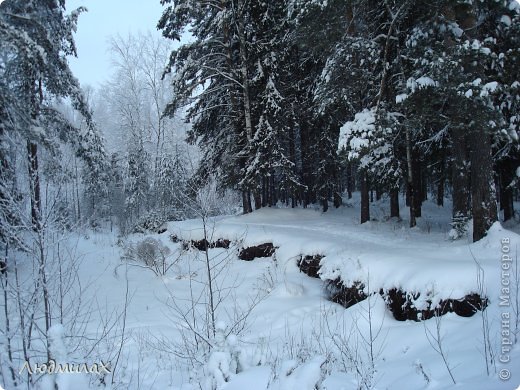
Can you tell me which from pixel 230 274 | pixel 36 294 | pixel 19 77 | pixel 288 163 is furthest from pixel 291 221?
pixel 36 294

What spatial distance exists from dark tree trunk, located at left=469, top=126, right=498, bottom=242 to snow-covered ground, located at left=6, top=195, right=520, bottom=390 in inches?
19.9

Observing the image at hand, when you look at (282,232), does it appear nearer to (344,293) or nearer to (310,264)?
(310,264)

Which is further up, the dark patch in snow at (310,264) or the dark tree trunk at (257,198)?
the dark tree trunk at (257,198)

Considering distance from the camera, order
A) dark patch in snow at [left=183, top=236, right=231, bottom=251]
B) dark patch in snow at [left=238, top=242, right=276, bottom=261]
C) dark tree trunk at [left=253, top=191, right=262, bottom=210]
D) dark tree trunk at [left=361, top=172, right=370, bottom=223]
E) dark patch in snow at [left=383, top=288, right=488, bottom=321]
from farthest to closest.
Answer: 1. dark tree trunk at [left=253, top=191, right=262, bottom=210]
2. dark tree trunk at [left=361, top=172, right=370, bottom=223]
3. dark patch in snow at [left=183, top=236, right=231, bottom=251]
4. dark patch in snow at [left=238, top=242, right=276, bottom=261]
5. dark patch in snow at [left=383, top=288, right=488, bottom=321]

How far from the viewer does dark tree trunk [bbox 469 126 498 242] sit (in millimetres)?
7523

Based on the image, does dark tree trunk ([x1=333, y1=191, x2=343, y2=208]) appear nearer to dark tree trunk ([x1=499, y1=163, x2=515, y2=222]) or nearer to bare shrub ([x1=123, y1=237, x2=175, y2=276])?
dark tree trunk ([x1=499, y1=163, x2=515, y2=222])

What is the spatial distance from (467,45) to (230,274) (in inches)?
309

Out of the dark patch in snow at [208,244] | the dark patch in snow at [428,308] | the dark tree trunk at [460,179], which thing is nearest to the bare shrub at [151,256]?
the dark patch in snow at [208,244]

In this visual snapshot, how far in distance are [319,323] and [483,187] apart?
448 centimetres

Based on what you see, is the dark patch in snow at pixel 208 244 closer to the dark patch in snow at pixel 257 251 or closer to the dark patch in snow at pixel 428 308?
the dark patch in snow at pixel 257 251

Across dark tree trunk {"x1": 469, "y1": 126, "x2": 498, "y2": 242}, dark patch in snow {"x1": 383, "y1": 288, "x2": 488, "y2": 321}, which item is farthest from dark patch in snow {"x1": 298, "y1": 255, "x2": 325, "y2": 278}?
dark tree trunk {"x1": 469, "y1": 126, "x2": 498, "y2": 242}

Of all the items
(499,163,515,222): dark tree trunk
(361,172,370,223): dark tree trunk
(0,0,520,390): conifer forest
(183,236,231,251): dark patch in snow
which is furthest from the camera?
(361,172,370,223): dark tree trunk

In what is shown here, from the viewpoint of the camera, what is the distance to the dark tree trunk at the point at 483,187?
7523 mm

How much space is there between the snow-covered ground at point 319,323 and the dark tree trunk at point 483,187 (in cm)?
50
